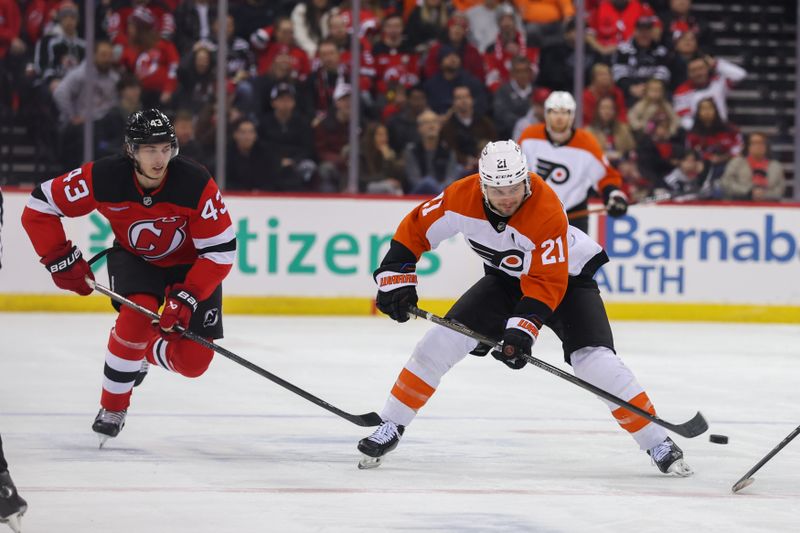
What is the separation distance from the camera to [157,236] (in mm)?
4988

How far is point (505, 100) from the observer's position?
10.5 m

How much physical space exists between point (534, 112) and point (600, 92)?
0.48 meters

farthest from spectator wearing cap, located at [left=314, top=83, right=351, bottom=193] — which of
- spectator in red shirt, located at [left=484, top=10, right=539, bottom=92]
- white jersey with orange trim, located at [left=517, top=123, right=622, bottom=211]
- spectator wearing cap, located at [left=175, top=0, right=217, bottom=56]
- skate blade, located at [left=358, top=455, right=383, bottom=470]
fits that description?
skate blade, located at [left=358, top=455, right=383, bottom=470]

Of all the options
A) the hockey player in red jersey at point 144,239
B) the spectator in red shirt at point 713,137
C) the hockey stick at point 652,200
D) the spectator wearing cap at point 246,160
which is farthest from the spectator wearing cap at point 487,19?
the hockey player in red jersey at point 144,239

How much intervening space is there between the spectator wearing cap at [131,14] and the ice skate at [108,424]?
5.63 metres

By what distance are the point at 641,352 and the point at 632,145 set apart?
2551 mm

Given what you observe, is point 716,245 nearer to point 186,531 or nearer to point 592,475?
point 592,475

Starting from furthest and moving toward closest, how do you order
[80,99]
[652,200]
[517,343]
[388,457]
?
[80,99] → [652,200] → [388,457] → [517,343]

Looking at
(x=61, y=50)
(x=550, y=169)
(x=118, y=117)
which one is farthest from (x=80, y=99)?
(x=550, y=169)

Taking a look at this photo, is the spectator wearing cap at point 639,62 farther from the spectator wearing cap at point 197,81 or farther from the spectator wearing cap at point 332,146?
the spectator wearing cap at point 197,81

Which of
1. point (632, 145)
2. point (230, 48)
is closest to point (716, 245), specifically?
point (632, 145)

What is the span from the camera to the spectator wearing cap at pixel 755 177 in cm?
1027

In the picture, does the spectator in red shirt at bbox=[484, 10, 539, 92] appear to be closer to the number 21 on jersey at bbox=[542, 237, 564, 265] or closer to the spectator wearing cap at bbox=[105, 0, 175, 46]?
the spectator wearing cap at bbox=[105, 0, 175, 46]

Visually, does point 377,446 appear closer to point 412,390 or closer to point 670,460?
point 412,390
